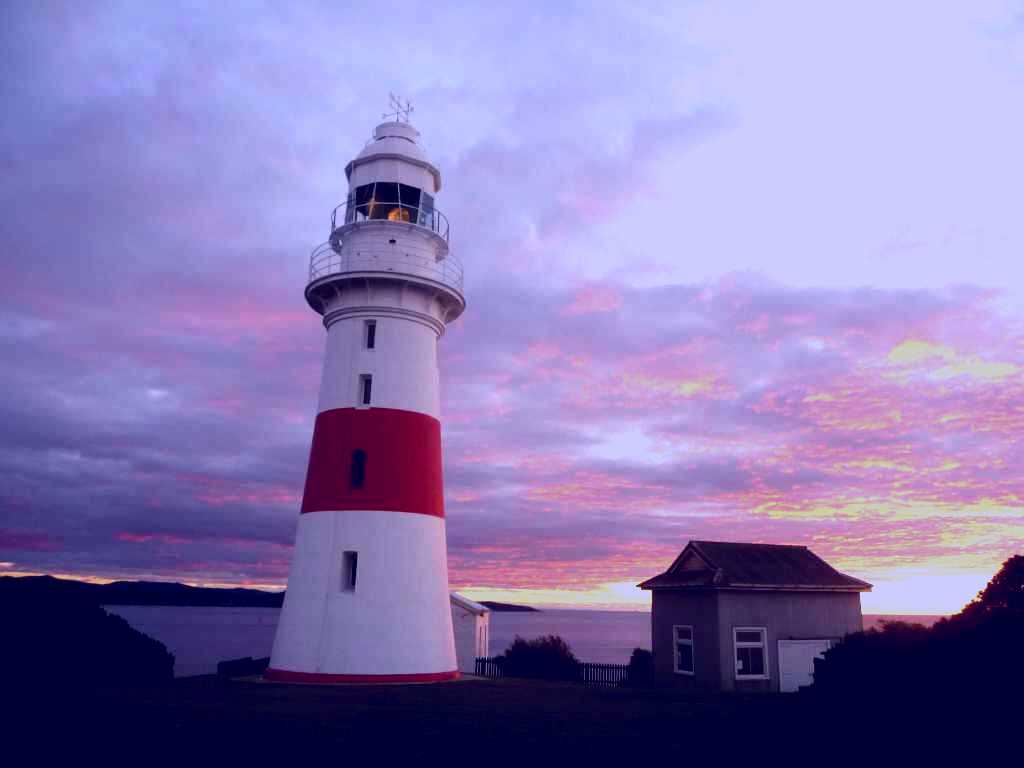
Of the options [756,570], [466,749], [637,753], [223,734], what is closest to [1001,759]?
[637,753]

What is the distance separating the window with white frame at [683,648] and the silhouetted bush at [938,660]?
5.99 m

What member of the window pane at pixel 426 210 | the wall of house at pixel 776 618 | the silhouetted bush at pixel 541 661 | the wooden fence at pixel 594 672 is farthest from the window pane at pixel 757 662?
the window pane at pixel 426 210

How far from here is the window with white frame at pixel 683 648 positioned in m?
23.8

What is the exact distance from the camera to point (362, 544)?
67.8ft

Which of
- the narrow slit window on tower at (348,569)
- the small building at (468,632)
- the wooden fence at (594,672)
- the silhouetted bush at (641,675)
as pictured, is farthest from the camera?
the small building at (468,632)

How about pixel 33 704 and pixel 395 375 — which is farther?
pixel 395 375

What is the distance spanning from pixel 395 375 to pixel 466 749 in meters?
11.9

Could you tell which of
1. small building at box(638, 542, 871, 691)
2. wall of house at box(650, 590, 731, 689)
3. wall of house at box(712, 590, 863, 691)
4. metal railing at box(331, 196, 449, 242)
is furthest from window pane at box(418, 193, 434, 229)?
wall of house at box(712, 590, 863, 691)

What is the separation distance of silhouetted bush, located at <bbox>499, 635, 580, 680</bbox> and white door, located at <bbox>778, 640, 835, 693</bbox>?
25.3ft

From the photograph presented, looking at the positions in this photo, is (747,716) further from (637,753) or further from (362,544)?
(362,544)

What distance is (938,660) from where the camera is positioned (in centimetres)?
1352

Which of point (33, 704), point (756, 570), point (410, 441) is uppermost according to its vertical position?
point (410, 441)

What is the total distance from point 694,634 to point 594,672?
5.29 meters

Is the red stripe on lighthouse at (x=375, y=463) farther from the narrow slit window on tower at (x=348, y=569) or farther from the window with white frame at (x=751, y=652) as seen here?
the window with white frame at (x=751, y=652)
